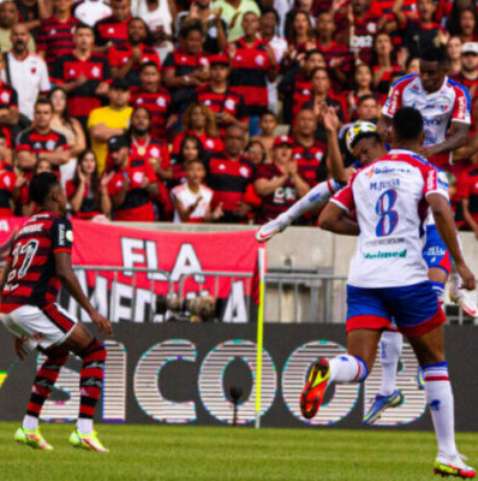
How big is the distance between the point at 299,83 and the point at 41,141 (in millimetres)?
4299

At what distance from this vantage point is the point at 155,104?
2239 centimetres

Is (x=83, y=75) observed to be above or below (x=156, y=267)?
above

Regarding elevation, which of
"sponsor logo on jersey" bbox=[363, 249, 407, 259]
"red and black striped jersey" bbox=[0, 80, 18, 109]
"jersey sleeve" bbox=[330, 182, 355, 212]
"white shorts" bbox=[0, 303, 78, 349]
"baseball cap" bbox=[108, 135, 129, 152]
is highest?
"jersey sleeve" bbox=[330, 182, 355, 212]

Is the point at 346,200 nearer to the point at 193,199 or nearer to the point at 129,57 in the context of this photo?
the point at 193,199

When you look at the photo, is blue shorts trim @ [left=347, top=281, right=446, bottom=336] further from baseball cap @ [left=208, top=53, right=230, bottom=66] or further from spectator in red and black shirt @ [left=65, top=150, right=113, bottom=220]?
baseball cap @ [left=208, top=53, right=230, bottom=66]

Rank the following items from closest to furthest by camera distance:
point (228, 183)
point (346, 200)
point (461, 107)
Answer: point (346, 200) < point (461, 107) < point (228, 183)

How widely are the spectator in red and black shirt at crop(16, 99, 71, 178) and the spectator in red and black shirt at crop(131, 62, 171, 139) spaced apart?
5.62 feet

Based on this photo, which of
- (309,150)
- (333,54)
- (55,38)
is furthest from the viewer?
(333,54)

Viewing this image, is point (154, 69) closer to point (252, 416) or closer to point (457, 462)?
point (252, 416)

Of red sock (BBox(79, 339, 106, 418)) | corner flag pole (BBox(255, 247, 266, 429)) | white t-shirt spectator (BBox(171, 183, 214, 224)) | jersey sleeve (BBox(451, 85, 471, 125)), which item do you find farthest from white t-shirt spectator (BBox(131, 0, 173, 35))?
red sock (BBox(79, 339, 106, 418))

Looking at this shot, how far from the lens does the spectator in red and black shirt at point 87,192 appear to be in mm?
20312

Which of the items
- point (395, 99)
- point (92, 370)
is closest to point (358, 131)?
point (395, 99)

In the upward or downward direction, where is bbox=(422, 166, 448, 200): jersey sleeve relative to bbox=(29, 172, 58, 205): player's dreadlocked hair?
upward

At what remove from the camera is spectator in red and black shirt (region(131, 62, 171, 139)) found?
22.3m
